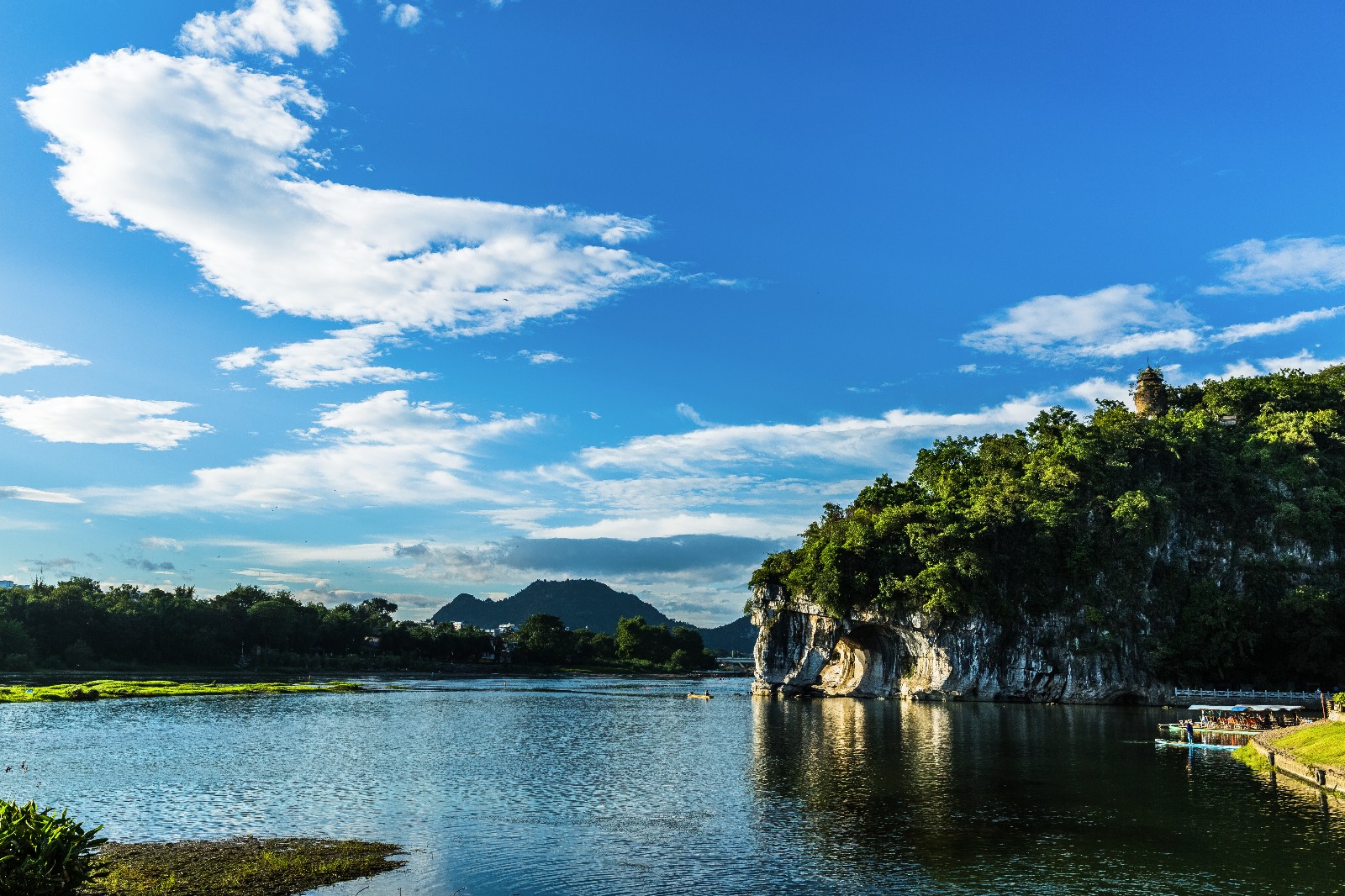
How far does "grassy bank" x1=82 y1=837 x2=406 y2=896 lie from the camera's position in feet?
81.5

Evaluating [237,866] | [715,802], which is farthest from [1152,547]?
[237,866]

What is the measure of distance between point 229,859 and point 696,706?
279 ft

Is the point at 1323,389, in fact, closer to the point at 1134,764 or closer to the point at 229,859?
the point at 1134,764

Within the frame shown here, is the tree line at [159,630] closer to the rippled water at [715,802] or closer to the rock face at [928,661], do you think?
the rippled water at [715,802]

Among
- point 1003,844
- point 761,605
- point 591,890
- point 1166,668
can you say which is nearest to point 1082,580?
point 1166,668

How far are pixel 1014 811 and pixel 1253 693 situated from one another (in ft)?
228

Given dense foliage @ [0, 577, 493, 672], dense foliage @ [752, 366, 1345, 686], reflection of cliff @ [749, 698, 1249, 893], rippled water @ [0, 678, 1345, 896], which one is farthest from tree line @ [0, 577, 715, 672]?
reflection of cliff @ [749, 698, 1249, 893]

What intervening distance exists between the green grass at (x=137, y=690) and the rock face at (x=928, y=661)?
64241mm

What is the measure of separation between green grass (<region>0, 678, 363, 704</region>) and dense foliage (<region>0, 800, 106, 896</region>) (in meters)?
87.2

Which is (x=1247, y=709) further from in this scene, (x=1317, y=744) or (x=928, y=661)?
(x=928, y=661)

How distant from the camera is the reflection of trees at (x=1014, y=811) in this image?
28.5 meters

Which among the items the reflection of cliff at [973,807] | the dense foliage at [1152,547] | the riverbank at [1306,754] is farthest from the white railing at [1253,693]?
the riverbank at [1306,754]

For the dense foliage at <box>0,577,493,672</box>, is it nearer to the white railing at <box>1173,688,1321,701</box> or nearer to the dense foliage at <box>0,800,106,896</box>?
the dense foliage at <box>0,800,106,896</box>

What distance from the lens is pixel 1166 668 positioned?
103 metres
